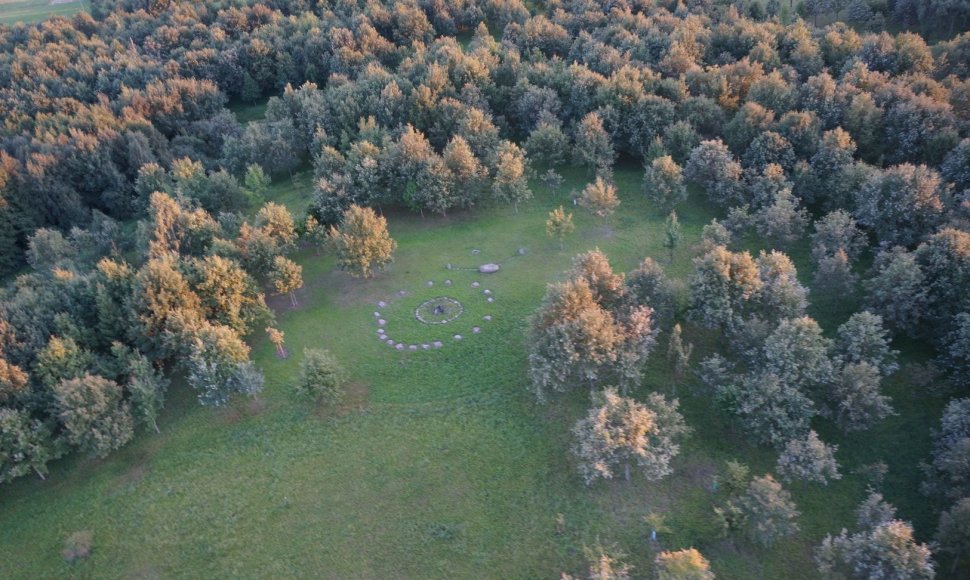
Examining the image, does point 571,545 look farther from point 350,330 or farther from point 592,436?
point 350,330

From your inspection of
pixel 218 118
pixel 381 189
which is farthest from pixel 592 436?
pixel 218 118

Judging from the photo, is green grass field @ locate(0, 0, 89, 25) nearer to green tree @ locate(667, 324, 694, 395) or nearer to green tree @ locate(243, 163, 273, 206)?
green tree @ locate(243, 163, 273, 206)

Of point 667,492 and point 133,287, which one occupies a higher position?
point 133,287

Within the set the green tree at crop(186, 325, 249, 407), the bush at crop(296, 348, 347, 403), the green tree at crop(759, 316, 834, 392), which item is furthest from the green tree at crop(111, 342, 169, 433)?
the green tree at crop(759, 316, 834, 392)

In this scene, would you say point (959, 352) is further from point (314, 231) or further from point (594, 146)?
point (314, 231)

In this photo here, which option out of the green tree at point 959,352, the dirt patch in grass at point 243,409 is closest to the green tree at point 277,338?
the dirt patch in grass at point 243,409

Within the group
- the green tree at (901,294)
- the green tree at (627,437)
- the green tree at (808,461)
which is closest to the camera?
the green tree at (808,461)

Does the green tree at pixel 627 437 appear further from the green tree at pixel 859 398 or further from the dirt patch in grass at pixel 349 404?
the dirt patch in grass at pixel 349 404
